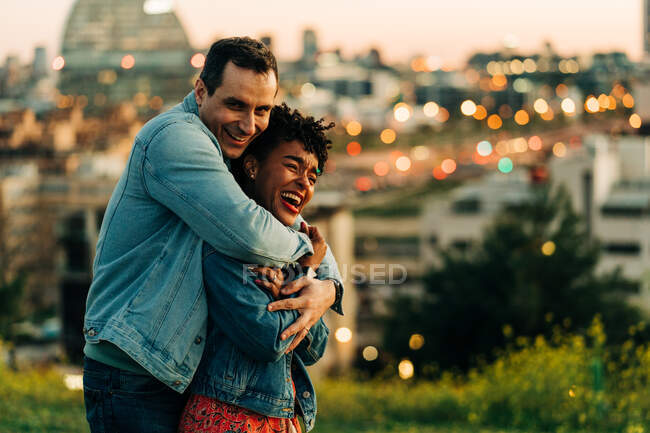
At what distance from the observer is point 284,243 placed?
7.22 ft

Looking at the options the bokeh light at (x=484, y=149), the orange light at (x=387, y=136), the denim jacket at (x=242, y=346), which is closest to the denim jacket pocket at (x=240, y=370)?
the denim jacket at (x=242, y=346)

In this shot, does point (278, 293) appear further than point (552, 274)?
No

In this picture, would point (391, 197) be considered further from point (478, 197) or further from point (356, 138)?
point (356, 138)

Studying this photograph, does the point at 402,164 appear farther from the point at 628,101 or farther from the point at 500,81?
the point at 628,101

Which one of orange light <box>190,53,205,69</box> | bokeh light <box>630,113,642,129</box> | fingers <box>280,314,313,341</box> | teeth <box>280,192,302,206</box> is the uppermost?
bokeh light <box>630,113,642,129</box>

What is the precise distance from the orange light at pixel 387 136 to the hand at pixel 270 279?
54665 mm

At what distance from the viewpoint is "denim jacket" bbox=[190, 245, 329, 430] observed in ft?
6.95

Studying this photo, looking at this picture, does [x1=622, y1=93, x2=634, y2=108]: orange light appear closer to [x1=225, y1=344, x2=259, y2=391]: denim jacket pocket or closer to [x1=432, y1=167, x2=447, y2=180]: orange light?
[x1=432, y1=167, x2=447, y2=180]: orange light

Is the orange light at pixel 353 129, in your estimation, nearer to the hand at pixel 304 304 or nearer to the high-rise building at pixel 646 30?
the high-rise building at pixel 646 30

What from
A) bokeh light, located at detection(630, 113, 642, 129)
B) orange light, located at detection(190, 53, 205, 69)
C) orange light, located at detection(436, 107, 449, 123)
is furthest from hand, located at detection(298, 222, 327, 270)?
orange light, located at detection(436, 107, 449, 123)

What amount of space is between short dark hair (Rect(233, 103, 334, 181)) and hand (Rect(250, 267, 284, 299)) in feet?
1.17

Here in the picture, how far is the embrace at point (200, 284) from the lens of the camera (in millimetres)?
2088

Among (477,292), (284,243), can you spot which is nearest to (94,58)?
(477,292)

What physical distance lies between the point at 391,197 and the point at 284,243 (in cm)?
3272
